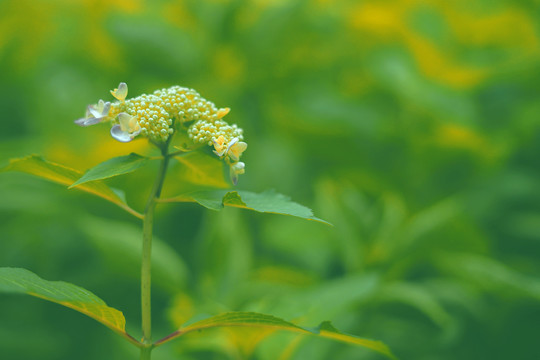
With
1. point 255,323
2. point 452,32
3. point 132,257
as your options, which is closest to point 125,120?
point 255,323

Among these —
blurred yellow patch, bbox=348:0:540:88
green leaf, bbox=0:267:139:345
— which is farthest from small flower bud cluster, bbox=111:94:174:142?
blurred yellow patch, bbox=348:0:540:88

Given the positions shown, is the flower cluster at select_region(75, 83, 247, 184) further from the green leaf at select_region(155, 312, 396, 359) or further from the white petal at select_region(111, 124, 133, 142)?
the green leaf at select_region(155, 312, 396, 359)

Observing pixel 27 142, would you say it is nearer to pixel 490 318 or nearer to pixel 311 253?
pixel 311 253

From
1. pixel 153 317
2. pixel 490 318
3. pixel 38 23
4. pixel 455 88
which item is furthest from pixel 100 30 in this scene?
pixel 490 318

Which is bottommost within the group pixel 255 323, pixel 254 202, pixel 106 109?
pixel 255 323

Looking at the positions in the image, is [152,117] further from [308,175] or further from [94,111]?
[308,175]

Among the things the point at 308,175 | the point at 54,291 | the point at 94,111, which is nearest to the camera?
the point at 54,291

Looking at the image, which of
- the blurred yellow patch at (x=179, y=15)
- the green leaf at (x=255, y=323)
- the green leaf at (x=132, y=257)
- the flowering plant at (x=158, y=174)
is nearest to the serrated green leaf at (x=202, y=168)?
the flowering plant at (x=158, y=174)
